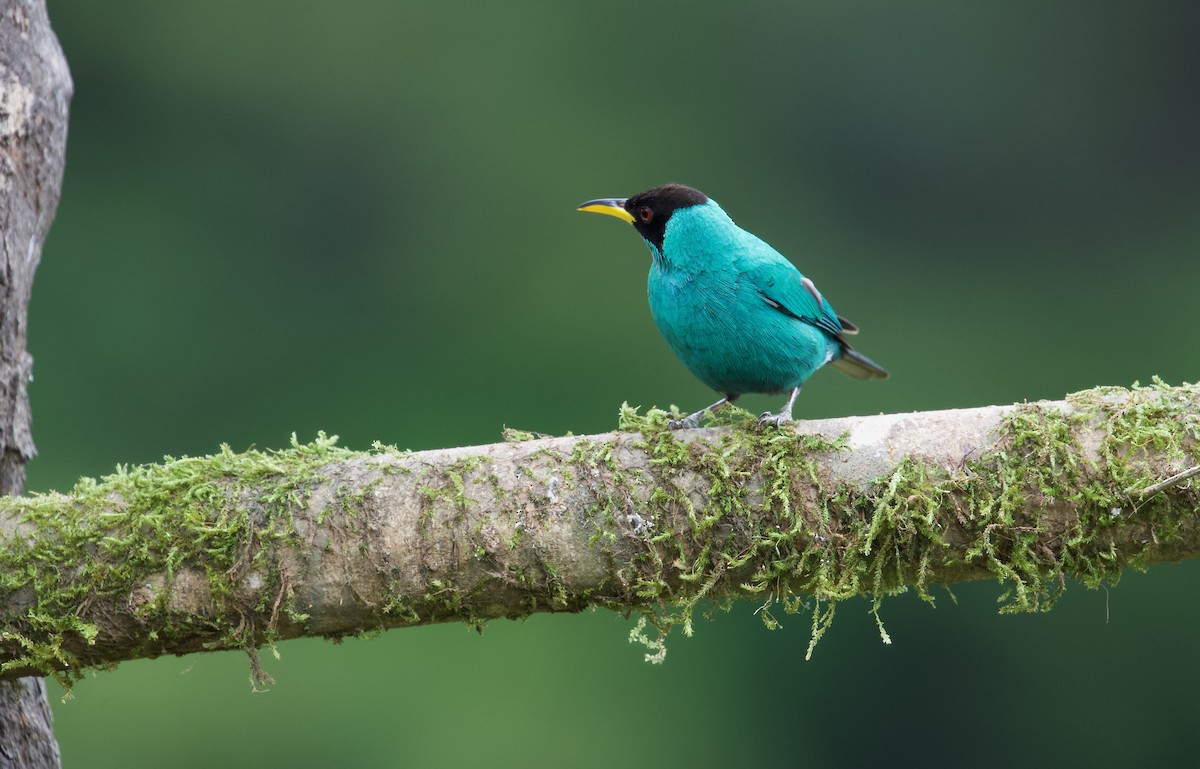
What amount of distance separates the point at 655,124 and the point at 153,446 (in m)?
4.47

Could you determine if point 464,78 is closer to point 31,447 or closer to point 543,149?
point 543,149

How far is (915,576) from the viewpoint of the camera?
3117 mm

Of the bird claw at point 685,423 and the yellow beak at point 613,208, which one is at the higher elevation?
the yellow beak at point 613,208

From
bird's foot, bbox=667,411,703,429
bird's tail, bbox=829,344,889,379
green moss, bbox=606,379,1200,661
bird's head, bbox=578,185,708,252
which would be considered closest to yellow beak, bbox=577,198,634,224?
bird's head, bbox=578,185,708,252

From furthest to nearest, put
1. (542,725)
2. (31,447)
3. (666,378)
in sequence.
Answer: (666,378)
(542,725)
(31,447)

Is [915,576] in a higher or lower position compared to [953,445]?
lower

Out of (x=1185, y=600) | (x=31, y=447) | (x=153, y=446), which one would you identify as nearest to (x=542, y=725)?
(x=153, y=446)

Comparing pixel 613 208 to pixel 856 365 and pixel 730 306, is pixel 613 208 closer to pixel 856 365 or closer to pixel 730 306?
pixel 730 306

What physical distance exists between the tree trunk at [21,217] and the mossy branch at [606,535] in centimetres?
65

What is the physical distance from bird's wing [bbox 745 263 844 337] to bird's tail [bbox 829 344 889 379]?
0.27 m

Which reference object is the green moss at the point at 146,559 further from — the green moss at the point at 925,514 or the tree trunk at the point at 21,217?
the green moss at the point at 925,514

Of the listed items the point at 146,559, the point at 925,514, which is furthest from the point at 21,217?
the point at 925,514

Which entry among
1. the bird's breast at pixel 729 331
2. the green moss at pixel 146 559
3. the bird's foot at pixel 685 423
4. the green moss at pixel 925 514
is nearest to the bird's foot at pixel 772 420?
the green moss at pixel 925 514

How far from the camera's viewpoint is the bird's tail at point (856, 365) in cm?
461
